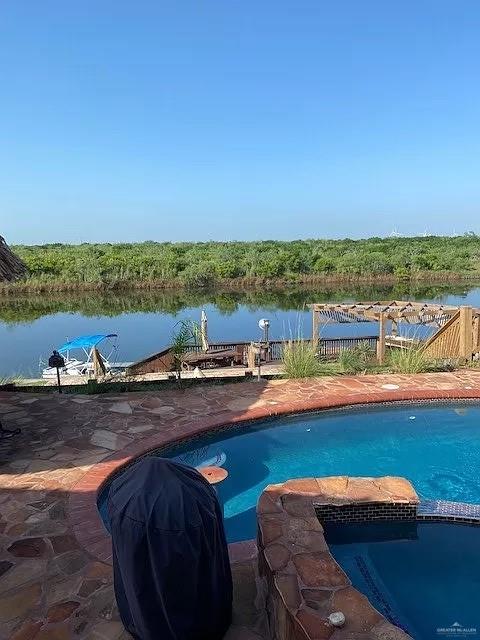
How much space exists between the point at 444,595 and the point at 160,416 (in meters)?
3.57

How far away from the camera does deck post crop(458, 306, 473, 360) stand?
864cm

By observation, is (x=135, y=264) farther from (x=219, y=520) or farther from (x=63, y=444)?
(x=219, y=520)

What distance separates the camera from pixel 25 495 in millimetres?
3945

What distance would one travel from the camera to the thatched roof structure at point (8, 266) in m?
5.14

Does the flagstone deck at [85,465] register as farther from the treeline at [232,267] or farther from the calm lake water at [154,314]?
the treeline at [232,267]

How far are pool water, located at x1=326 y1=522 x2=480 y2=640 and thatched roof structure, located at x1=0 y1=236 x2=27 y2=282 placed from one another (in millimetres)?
4041

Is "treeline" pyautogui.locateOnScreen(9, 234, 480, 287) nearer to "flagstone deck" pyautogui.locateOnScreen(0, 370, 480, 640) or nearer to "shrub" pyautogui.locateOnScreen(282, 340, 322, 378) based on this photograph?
"shrub" pyautogui.locateOnScreen(282, 340, 322, 378)

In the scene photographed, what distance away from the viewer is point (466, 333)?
869cm

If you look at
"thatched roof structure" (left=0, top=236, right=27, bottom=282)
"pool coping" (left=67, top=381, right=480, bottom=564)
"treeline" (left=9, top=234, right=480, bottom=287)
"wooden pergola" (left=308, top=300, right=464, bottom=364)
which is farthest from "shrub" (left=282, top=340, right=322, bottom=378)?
"treeline" (left=9, top=234, right=480, bottom=287)

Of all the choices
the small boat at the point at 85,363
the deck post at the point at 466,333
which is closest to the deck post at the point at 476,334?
the deck post at the point at 466,333

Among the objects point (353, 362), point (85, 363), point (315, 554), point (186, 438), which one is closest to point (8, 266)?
point (186, 438)

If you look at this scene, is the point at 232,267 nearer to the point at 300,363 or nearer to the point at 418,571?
the point at 300,363

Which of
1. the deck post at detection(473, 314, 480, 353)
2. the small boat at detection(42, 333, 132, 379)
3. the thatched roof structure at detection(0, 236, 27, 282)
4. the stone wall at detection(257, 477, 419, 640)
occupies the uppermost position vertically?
the thatched roof structure at detection(0, 236, 27, 282)

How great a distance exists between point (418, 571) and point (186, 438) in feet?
8.75
